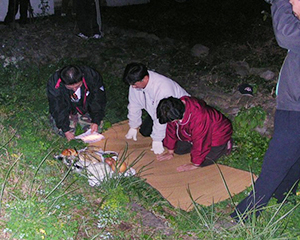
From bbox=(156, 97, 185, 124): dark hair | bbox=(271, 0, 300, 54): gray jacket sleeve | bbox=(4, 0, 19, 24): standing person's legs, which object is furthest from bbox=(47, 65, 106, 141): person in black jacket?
bbox=(4, 0, 19, 24): standing person's legs

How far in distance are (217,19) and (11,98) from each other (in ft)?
20.6

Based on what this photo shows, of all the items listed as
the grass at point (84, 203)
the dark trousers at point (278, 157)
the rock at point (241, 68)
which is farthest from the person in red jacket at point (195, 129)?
the rock at point (241, 68)

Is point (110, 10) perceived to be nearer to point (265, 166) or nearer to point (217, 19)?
point (217, 19)

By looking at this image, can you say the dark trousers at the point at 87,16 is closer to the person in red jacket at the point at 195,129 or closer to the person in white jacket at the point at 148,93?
the person in white jacket at the point at 148,93

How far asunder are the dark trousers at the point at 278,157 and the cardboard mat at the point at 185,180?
669 millimetres

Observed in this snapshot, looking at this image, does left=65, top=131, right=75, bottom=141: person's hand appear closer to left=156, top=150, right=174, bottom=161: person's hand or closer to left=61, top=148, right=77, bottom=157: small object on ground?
left=61, top=148, right=77, bottom=157: small object on ground

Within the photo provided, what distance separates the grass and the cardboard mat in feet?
0.41

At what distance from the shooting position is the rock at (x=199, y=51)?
8.25m

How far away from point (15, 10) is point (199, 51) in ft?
14.0

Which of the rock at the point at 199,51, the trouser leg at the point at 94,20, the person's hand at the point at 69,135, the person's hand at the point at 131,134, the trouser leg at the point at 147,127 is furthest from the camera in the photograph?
the trouser leg at the point at 94,20

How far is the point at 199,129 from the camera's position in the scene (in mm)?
4516

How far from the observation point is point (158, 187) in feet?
14.5

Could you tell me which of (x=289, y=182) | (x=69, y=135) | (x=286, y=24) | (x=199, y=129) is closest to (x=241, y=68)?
(x=199, y=129)

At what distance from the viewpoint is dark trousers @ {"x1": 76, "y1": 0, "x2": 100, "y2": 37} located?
8.80m
